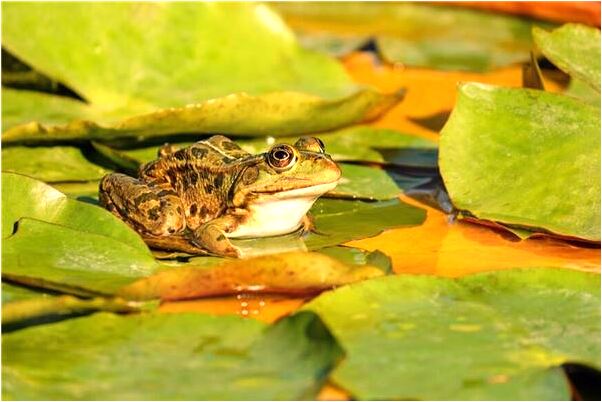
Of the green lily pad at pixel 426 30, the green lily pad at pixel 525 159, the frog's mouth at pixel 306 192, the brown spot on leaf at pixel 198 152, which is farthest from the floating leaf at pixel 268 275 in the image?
the green lily pad at pixel 426 30

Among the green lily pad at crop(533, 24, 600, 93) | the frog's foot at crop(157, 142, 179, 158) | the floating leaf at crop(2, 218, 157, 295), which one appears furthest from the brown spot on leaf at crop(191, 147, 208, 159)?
the green lily pad at crop(533, 24, 600, 93)

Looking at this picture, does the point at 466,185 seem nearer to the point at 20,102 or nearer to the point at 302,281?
the point at 302,281

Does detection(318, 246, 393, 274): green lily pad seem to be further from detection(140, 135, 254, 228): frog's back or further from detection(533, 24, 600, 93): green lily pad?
detection(533, 24, 600, 93): green lily pad

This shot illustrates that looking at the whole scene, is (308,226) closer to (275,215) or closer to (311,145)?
(275,215)

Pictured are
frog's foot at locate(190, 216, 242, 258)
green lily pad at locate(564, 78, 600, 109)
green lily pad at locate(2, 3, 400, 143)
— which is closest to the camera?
frog's foot at locate(190, 216, 242, 258)

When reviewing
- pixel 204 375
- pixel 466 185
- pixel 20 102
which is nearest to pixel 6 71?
pixel 20 102

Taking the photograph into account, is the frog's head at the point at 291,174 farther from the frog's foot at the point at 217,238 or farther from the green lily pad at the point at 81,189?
the green lily pad at the point at 81,189
